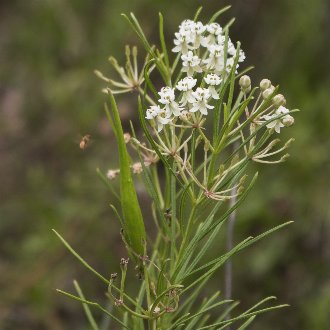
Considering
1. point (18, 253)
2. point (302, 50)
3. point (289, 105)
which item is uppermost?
point (302, 50)

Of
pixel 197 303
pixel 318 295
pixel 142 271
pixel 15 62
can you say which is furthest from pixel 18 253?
pixel 142 271

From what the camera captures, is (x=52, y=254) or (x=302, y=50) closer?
(x=52, y=254)

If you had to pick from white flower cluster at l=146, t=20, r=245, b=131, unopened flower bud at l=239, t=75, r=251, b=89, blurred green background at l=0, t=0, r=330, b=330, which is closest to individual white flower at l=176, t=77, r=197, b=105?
white flower cluster at l=146, t=20, r=245, b=131

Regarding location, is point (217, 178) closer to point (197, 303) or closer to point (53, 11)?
point (197, 303)

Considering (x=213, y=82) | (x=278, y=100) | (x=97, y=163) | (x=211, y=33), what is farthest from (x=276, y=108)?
Answer: (x=97, y=163)

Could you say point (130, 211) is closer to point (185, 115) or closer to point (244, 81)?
point (185, 115)

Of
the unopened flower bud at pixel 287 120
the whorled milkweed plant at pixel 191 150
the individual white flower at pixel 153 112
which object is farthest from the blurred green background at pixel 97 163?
the individual white flower at pixel 153 112
